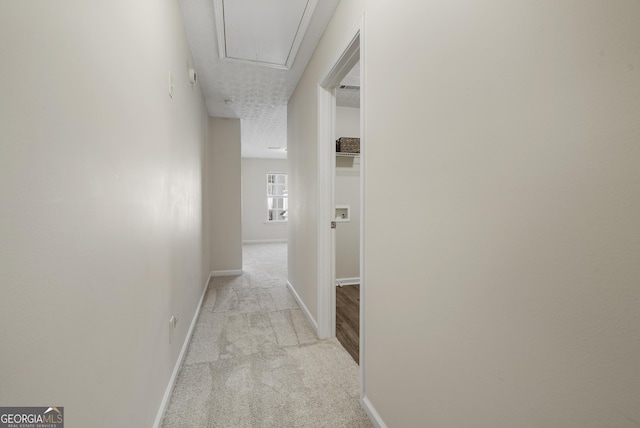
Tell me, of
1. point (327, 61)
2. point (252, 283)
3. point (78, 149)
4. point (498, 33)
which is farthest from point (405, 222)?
point (252, 283)

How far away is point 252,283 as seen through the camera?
4.21m

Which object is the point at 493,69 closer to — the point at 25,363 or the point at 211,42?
A: the point at 25,363

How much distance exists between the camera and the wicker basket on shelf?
3.83 m

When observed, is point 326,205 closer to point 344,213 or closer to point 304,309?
point 304,309

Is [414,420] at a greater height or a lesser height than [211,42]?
lesser

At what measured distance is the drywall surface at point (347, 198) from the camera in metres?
4.11

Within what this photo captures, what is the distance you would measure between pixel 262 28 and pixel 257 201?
6.56 metres

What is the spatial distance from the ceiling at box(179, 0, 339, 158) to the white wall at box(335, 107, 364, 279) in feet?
3.00

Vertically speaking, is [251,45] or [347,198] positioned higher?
[251,45]

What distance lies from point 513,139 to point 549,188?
161 mm

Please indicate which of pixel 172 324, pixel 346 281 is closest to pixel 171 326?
pixel 172 324

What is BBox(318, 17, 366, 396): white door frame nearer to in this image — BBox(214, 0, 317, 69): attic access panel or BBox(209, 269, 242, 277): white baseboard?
BBox(214, 0, 317, 69): attic access panel

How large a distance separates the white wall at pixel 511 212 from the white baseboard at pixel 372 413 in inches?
2.6

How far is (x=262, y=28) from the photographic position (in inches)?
87.1
